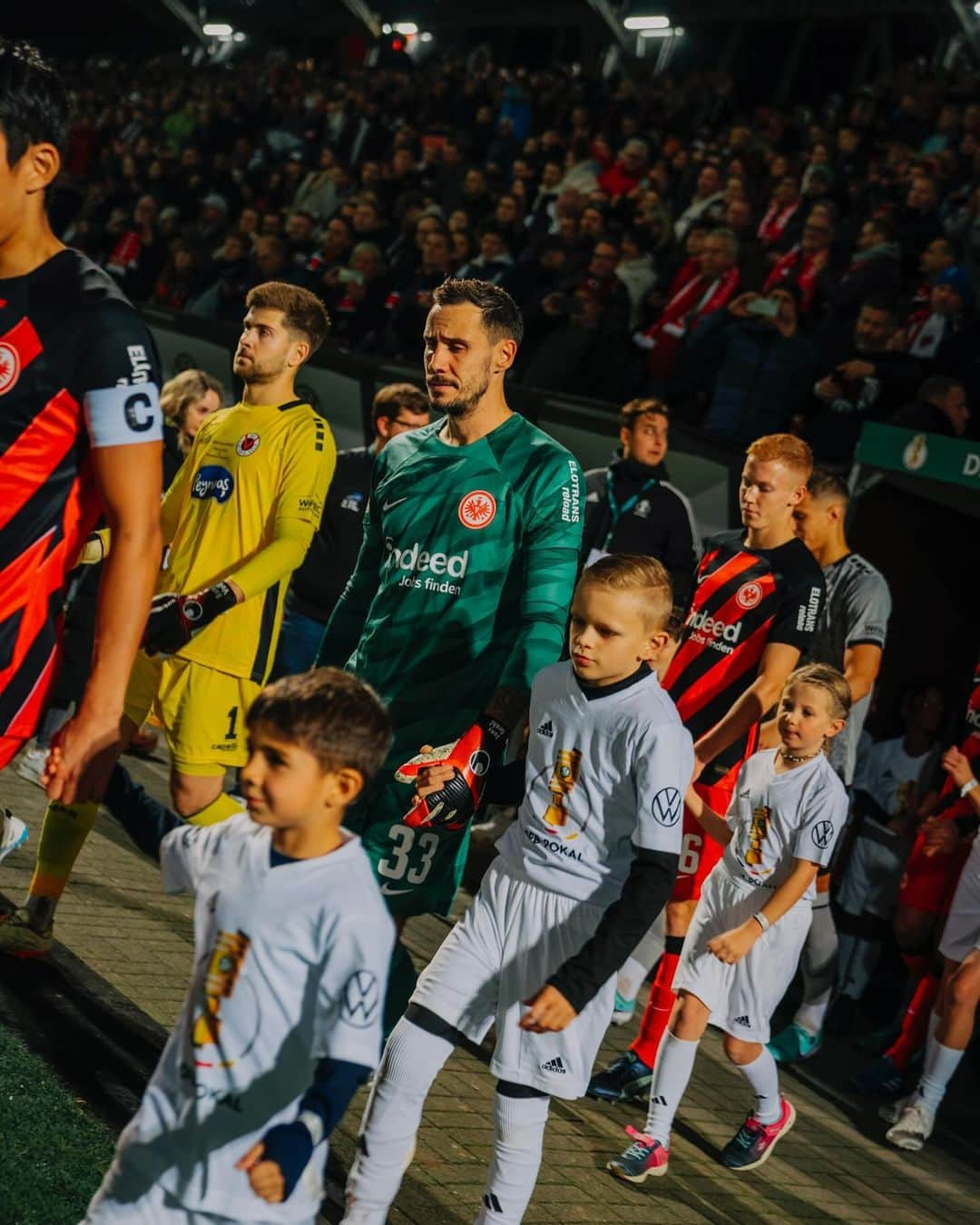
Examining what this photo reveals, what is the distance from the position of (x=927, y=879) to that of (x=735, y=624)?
2014mm

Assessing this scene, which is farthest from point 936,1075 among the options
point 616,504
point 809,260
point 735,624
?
point 809,260

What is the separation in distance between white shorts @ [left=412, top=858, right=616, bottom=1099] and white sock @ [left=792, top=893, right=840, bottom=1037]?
3.32 metres

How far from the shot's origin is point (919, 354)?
984 cm

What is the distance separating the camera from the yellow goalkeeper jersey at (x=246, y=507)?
5430mm

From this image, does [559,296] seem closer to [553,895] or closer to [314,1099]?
[553,895]

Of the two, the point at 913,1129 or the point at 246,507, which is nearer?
the point at 246,507

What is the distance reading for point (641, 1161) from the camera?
480cm

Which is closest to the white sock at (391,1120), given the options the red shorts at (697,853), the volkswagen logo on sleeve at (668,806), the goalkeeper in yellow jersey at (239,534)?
the volkswagen logo on sleeve at (668,806)

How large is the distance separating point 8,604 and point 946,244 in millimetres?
9656

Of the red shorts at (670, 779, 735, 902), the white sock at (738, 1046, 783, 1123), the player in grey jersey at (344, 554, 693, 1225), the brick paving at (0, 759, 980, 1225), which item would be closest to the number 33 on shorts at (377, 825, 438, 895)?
the player in grey jersey at (344, 554, 693, 1225)

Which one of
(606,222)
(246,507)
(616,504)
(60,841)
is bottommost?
(60,841)

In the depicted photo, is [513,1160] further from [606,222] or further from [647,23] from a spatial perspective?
[647,23]

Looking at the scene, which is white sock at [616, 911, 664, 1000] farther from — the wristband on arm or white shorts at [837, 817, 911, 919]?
the wristband on arm

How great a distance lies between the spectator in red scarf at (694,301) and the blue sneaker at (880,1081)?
6366 millimetres
